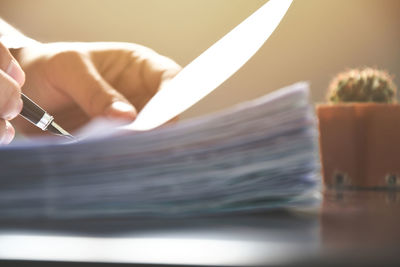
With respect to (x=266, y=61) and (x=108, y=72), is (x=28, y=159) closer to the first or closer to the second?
(x=108, y=72)

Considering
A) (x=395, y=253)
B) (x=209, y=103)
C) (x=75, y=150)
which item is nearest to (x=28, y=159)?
(x=75, y=150)

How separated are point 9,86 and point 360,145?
0.34 m

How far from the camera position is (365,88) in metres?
0.56

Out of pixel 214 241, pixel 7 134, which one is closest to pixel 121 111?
pixel 7 134

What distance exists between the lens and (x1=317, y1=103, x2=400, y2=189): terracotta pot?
473 mm

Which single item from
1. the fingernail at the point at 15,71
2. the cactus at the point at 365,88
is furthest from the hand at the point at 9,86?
the cactus at the point at 365,88

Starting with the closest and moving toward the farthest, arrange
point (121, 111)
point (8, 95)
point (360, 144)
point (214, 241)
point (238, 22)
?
point (214, 241), point (8, 95), point (121, 111), point (360, 144), point (238, 22)

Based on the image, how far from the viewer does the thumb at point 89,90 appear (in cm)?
40

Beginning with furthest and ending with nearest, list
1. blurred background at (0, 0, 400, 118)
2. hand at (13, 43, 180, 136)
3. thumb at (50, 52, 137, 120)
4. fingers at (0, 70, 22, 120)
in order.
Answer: blurred background at (0, 0, 400, 118) → hand at (13, 43, 180, 136) → thumb at (50, 52, 137, 120) → fingers at (0, 70, 22, 120)

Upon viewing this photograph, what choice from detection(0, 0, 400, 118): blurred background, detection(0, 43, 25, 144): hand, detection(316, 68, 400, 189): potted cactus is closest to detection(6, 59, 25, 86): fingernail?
detection(0, 43, 25, 144): hand

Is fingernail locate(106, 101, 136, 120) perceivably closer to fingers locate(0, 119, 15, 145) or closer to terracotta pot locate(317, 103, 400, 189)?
fingers locate(0, 119, 15, 145)

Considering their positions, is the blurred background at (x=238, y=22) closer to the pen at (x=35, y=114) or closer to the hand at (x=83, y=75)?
the hand at (x=83, y=75)

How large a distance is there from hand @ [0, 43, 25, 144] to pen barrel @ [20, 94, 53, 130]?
0.04ft

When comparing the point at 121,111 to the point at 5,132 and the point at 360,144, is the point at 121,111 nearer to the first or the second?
the point at 5,132
